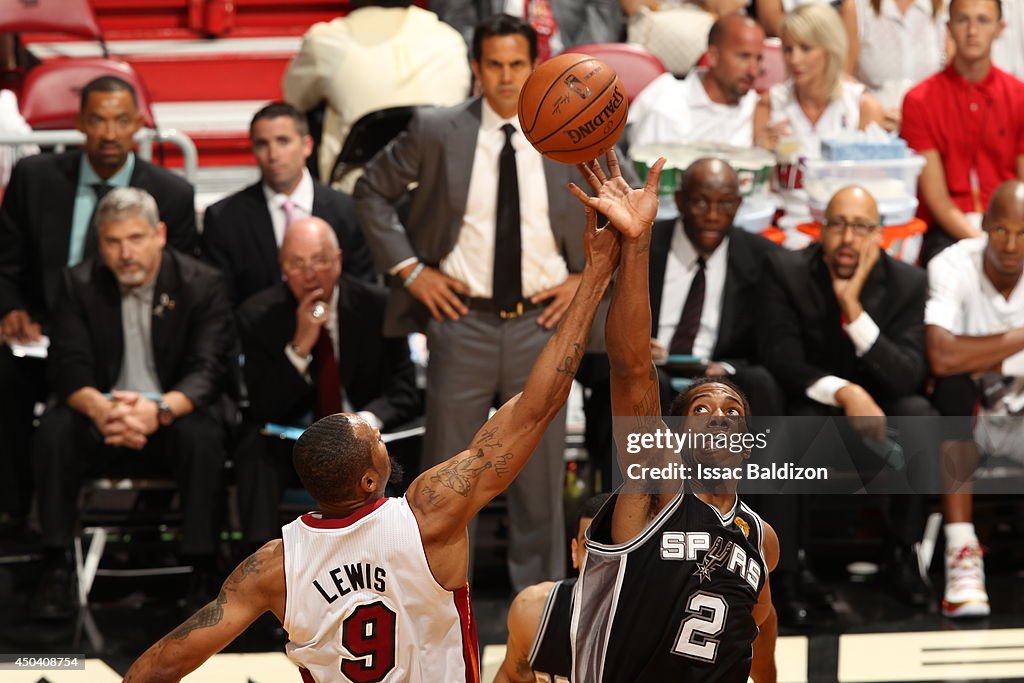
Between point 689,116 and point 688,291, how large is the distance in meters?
1.08

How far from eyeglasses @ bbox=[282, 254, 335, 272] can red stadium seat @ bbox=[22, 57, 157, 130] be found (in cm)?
167

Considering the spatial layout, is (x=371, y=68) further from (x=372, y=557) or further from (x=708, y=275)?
(x=372, y=557)

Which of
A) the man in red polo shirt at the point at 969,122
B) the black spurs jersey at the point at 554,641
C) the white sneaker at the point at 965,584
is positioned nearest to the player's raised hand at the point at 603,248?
the black spurs jersey at the point at 554,641

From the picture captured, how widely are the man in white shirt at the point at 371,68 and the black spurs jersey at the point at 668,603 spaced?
3.36 m

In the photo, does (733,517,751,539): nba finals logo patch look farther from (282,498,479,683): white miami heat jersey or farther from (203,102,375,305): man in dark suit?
(203,102,375,305): man in dark suit

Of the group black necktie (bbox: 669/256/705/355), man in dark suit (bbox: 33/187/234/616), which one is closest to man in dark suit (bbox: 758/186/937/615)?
black necktie (bbox: 669/256/705/355)

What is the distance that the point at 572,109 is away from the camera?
141 inches

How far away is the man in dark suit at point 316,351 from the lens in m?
5.17

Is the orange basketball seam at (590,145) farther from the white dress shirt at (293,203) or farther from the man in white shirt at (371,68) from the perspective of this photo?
the man in white shirt at (371,68)

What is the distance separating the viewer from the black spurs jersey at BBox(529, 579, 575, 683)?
11.5 feet

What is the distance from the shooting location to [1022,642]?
4.79 meters

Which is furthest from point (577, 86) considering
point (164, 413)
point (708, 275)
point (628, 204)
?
point (164, 413)

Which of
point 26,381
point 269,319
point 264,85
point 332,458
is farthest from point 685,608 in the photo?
point 264,85

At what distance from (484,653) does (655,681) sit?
Result: 1.61 metres
